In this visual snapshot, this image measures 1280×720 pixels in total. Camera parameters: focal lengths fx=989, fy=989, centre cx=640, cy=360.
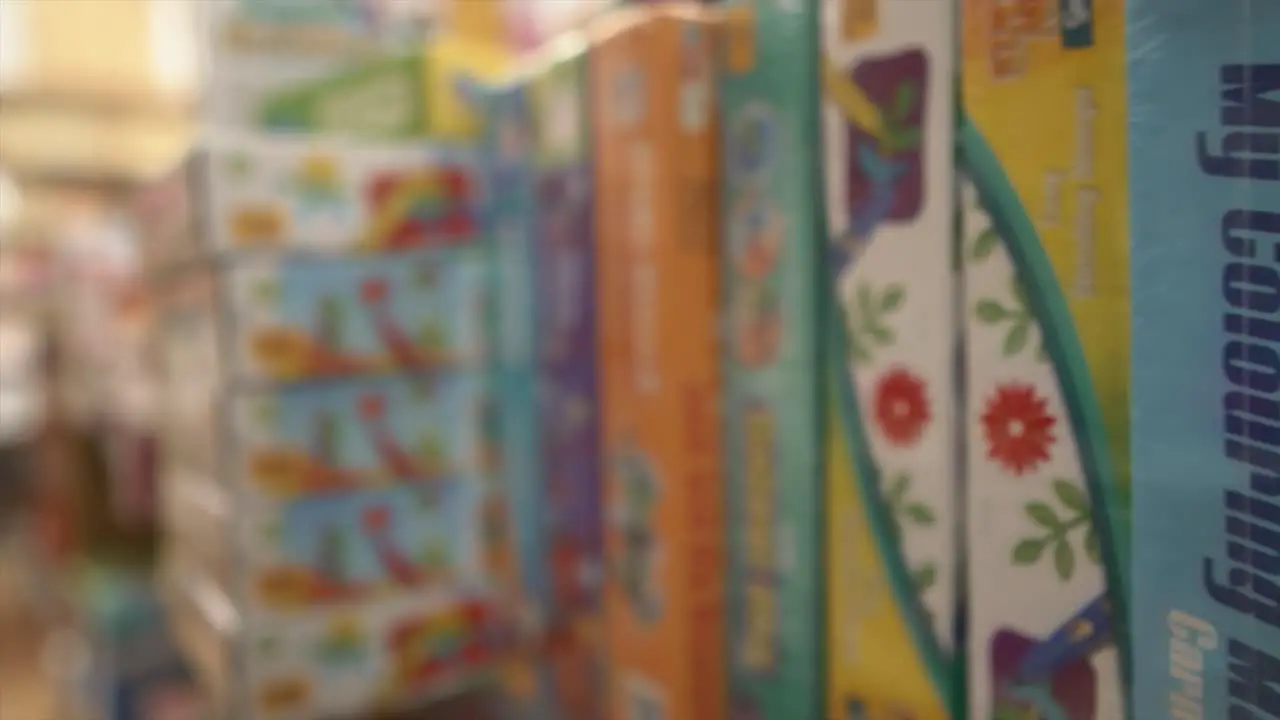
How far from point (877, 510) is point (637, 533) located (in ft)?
1.07

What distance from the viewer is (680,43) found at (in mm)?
986

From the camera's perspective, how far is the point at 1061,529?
2.23 feet

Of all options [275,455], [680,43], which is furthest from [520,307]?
[680,43]

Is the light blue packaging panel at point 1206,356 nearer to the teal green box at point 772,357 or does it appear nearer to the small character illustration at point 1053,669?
the small character illustration at point 1053,669

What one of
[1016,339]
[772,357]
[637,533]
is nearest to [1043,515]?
[1016,339]

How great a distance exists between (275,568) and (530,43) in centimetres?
92

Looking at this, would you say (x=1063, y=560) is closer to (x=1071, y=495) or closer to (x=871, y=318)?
(x=1071, y=495)

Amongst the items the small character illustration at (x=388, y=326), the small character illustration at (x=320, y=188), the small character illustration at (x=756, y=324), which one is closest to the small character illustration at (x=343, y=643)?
the small character illustration at (x=388, y=326)

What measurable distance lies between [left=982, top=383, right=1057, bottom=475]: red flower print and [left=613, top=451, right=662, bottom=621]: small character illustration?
0.40m

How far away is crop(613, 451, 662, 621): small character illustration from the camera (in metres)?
1.05

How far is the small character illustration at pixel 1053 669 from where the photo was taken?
67 centimetres

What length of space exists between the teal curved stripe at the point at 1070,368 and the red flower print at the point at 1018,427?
0.07 ft

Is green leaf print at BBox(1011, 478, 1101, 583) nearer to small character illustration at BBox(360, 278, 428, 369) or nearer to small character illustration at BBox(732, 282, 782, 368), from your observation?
small character illustration at BBox(732, 282, 782, 368)

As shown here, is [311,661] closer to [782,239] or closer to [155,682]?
[155,682]
